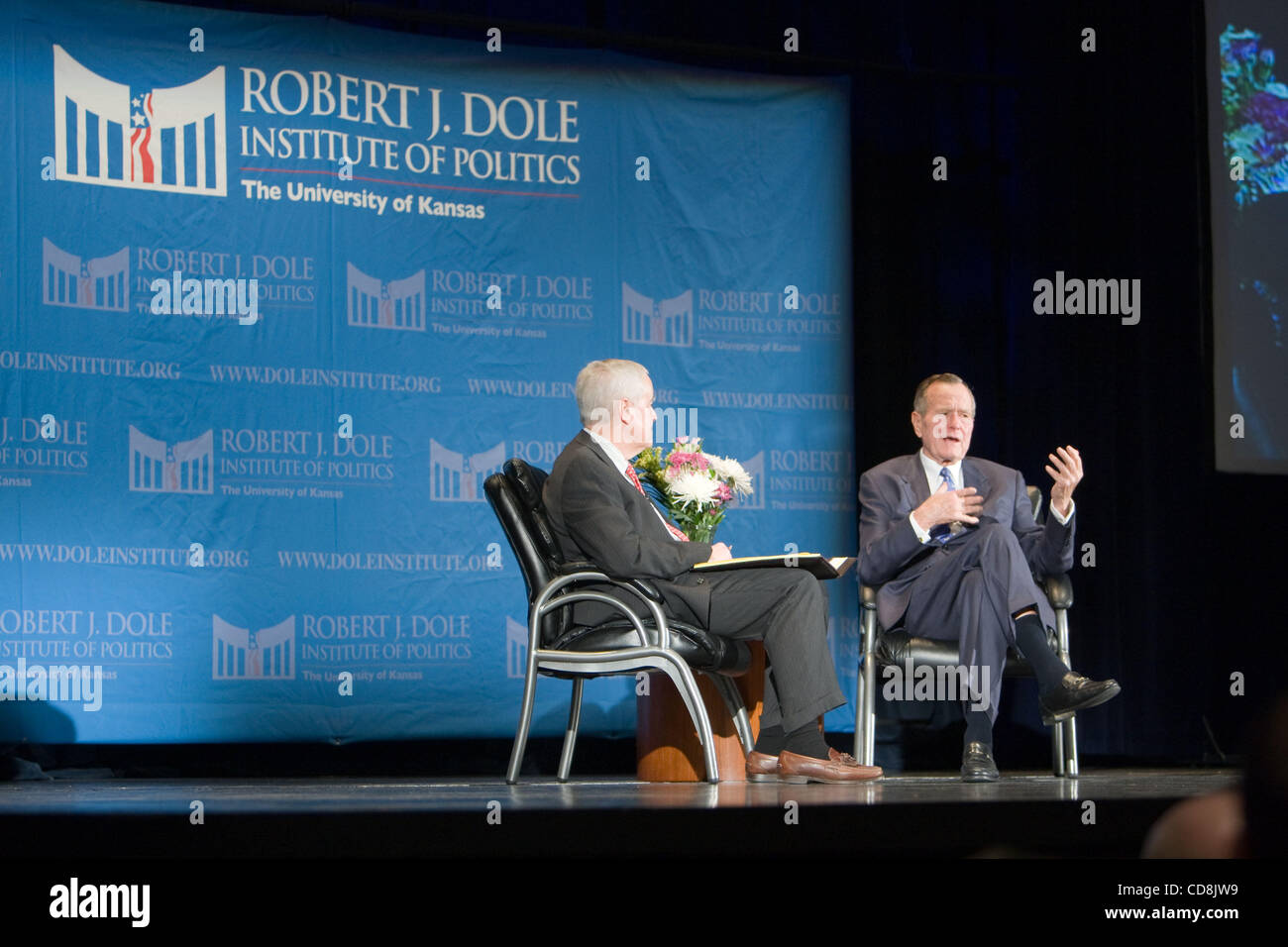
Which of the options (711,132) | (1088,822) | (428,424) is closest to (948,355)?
(711,132)

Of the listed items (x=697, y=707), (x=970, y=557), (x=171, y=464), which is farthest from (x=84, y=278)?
(x=970, y=557)

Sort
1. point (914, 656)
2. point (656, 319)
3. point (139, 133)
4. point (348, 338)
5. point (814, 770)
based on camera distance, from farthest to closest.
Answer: point (656, 319)
point (348, 338)
point (139, 133)
point (914, 656)
point (814, 770)

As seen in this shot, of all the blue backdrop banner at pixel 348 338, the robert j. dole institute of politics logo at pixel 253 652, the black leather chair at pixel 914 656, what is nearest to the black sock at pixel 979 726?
the black leather chair at pixel 914 656

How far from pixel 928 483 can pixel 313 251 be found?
2433 millimetres

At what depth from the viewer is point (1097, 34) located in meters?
5.82

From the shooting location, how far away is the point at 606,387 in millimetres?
3766

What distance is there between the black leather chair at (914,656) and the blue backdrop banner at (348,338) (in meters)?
1.35

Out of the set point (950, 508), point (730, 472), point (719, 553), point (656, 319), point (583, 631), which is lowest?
point (583, 631)

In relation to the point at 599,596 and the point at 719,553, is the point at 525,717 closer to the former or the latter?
the point at 599,596

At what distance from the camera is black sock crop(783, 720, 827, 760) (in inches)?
133

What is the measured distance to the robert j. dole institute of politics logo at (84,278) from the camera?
15.4 feet

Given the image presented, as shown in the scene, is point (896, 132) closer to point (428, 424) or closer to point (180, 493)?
point (428, 424)

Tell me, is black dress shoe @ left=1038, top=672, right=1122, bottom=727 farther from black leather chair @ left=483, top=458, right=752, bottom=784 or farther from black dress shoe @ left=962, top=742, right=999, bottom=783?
black leather chair @ left=483, top=458, right=752, bottom=784

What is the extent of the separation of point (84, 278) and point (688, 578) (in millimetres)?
2558
